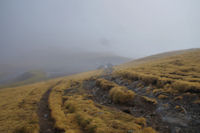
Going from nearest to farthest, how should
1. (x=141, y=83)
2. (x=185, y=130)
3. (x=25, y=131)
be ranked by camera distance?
(x=185, y=130), (x=25, y=131), (x=141, y=83)

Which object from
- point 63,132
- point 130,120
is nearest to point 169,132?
point 130,120

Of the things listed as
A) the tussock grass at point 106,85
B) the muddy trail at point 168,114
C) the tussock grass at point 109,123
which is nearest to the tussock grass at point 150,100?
the muddy trail at point 168,114

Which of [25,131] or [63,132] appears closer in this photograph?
[63,132]

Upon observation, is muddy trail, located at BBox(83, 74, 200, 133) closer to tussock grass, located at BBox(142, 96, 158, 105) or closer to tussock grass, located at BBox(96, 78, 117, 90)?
tussock grass, located at BBox(142, 96, 158, 105)

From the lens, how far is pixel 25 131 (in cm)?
1284

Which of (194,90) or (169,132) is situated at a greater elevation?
(194,90)

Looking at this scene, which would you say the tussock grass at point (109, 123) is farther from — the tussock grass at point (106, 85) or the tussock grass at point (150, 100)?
the tussock grass at point (106, 85)

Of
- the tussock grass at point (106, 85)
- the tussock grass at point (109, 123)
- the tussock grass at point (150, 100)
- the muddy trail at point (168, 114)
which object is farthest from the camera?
the tussock grass at point (106, 85)

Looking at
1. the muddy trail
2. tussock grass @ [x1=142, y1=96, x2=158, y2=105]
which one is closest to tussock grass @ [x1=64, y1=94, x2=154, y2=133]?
the muddy trail

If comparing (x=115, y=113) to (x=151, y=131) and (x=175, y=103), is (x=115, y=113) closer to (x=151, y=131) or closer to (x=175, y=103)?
(x=151, y=131)

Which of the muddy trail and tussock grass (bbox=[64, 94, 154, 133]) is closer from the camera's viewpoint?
the muddy trail

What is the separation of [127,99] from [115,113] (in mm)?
4060

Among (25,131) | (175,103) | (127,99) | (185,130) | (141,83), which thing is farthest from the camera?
(141,83)

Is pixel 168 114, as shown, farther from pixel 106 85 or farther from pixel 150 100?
pixel 106 85
